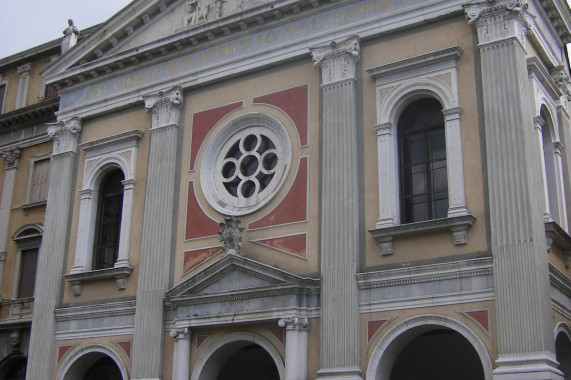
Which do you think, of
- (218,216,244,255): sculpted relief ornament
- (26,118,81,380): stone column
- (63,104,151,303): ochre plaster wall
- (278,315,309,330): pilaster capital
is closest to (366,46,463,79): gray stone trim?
(218,216,244,255): sculpted relief ornament

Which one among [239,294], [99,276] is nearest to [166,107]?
[99,276]

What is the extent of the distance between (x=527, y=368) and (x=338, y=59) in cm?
830

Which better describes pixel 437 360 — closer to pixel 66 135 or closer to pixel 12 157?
pixel 66 135

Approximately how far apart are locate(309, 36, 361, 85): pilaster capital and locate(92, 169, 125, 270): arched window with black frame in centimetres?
657

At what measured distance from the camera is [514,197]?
16.1 m

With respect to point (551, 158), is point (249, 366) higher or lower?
lower

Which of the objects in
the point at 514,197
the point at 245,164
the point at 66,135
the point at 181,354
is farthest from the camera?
the point at 66,135

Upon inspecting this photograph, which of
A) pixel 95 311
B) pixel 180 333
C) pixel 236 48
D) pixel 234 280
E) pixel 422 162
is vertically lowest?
pixel 180 333

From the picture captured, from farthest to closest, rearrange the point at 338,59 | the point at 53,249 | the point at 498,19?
the point at 53,249
the point at 338,59
the point at 498,19

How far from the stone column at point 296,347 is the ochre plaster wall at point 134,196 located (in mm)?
4969

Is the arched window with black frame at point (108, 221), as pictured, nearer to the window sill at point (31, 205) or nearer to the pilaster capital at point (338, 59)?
the window sill at point (31, 205)

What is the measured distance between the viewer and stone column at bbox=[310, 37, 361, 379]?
17141mm

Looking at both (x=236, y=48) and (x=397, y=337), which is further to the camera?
(x=236, y=48)

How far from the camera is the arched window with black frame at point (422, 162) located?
17781mm
